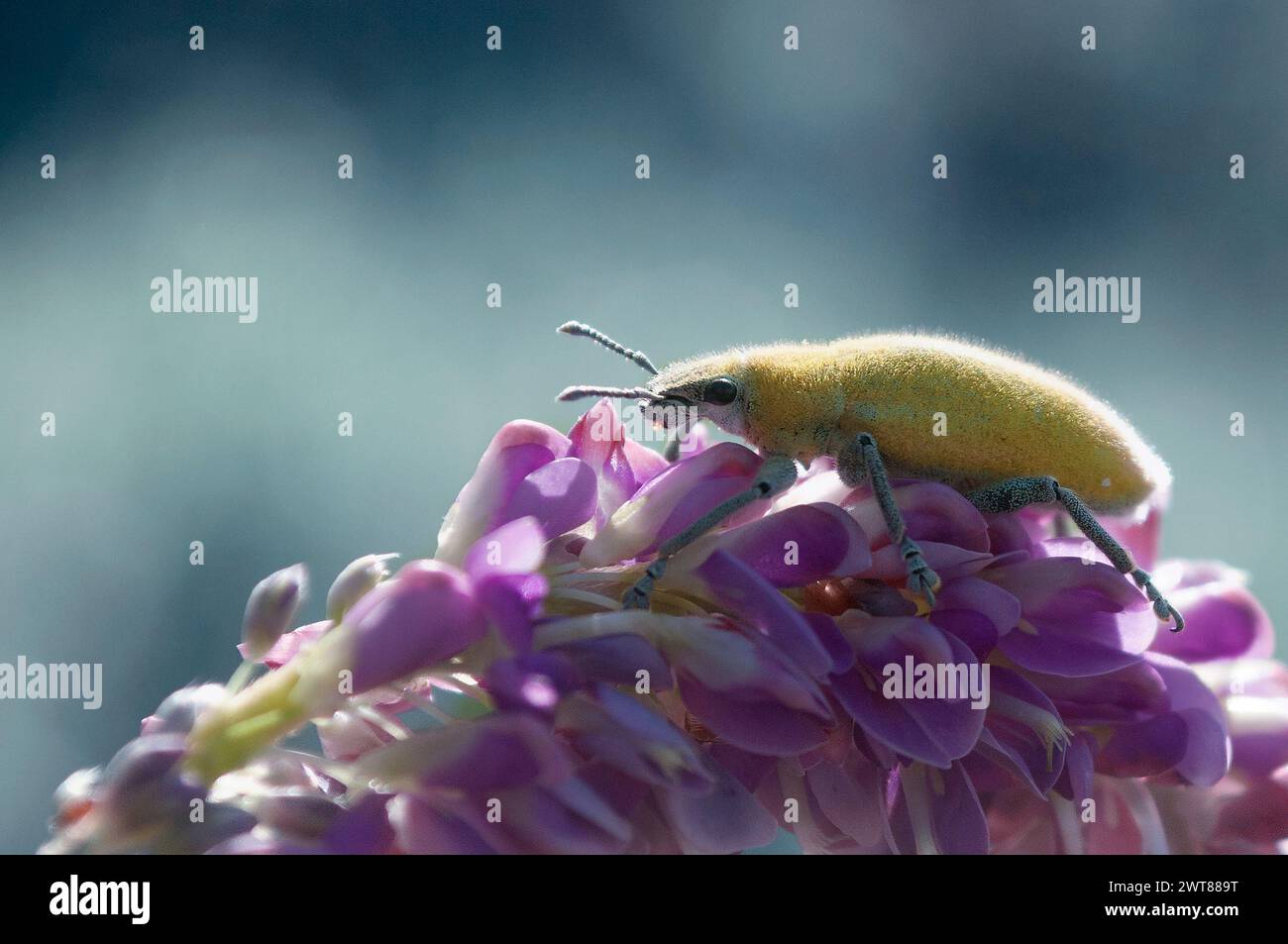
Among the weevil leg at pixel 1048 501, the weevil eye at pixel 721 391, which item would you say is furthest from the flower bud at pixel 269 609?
the weevil leg at pixel 1048 501

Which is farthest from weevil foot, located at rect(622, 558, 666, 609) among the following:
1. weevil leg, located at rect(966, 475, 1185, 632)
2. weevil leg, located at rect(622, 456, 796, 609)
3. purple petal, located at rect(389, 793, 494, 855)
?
weevil leg, located at rect(966, 475, 1185, 632)

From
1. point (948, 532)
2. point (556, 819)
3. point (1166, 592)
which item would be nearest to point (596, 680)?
point (556, 819)

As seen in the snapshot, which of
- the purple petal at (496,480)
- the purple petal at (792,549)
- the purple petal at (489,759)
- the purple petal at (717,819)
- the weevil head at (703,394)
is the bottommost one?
the purple petal at (717,819)

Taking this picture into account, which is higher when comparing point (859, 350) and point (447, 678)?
point (859, 350)

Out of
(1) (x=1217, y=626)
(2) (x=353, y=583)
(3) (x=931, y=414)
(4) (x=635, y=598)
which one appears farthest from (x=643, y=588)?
(1) (x=1217, y=626)

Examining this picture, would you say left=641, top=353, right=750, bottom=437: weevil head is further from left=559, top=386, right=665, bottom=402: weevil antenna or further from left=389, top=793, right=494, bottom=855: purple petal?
left=389, top=793, right=494, bottom=855: purple petal

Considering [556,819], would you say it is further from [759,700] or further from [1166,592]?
[1166,592]

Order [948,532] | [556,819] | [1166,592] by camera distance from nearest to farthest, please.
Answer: [556,819]
[948,532]
[1166,592]

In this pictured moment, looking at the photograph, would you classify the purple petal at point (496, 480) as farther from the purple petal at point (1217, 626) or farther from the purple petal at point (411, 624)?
the purple petal at point (1217, 626)
